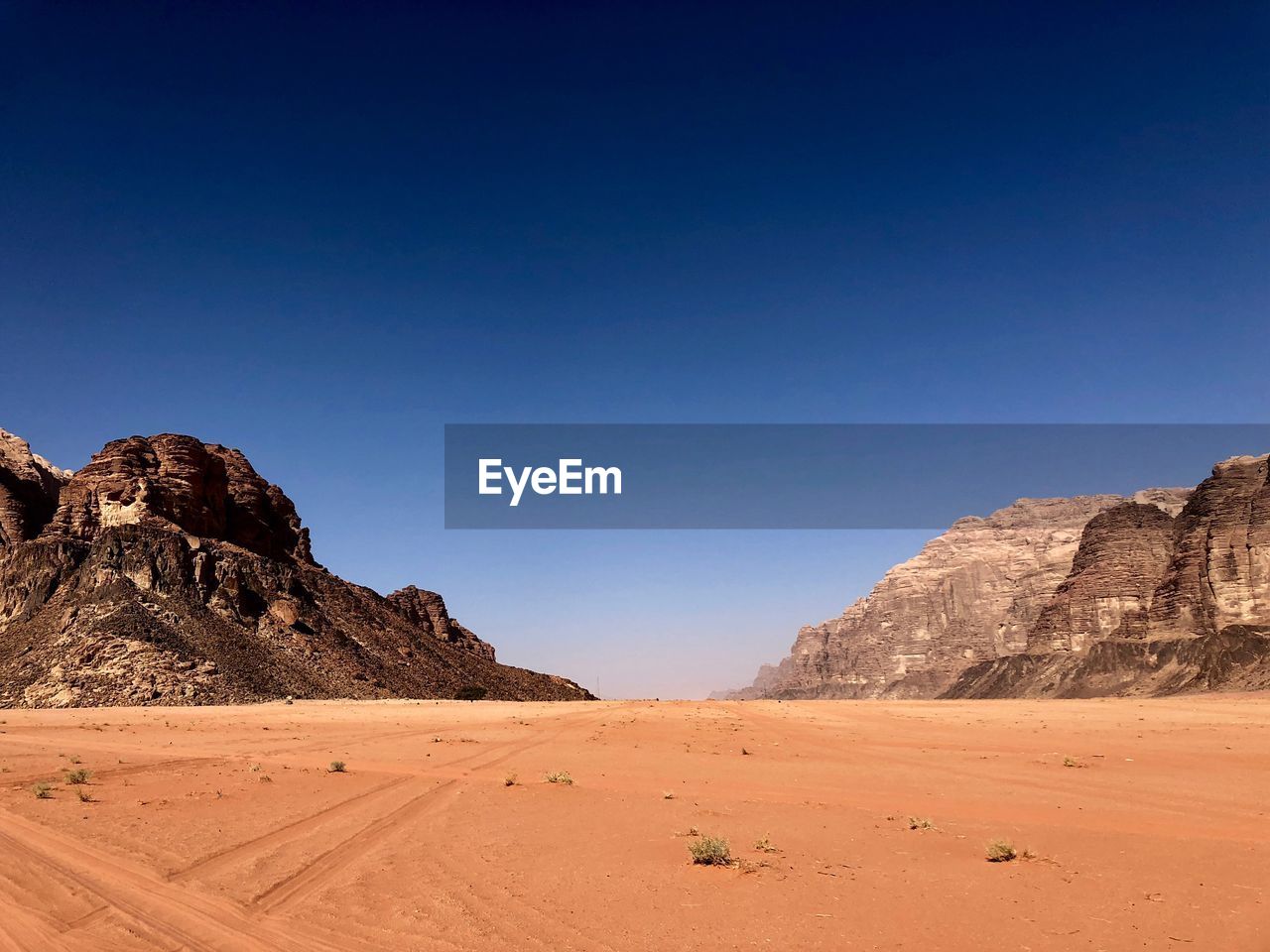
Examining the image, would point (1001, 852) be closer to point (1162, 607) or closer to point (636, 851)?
point (636, 851)

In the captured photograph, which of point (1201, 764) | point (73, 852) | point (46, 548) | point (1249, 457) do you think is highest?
point (1249, 457)

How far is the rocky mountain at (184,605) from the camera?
5341 centimetres

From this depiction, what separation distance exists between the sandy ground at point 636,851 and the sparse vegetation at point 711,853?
0.50 ft

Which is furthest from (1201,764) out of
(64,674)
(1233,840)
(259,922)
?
(64,674)

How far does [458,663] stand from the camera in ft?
285

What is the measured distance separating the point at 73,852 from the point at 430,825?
14.7ft

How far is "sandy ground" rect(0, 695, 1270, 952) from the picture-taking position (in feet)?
22.8

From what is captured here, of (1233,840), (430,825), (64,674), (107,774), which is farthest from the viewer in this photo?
(64,674)

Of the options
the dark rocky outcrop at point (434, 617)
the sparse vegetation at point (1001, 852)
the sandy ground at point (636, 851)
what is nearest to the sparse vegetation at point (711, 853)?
the sandy ground at point (636, 851)

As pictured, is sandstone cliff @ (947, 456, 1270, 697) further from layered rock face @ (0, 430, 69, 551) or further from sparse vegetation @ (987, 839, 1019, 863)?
layered rock face @ (0, 430, 69, 551)

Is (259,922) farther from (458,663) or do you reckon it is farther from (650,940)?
(458,663)

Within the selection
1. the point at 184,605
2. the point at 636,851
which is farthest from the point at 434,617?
the point at 636,851

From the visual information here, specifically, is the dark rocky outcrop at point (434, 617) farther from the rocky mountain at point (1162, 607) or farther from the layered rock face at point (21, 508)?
the rocky mountain at point (1162, 607)

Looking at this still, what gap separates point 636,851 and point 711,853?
4.28 feet
